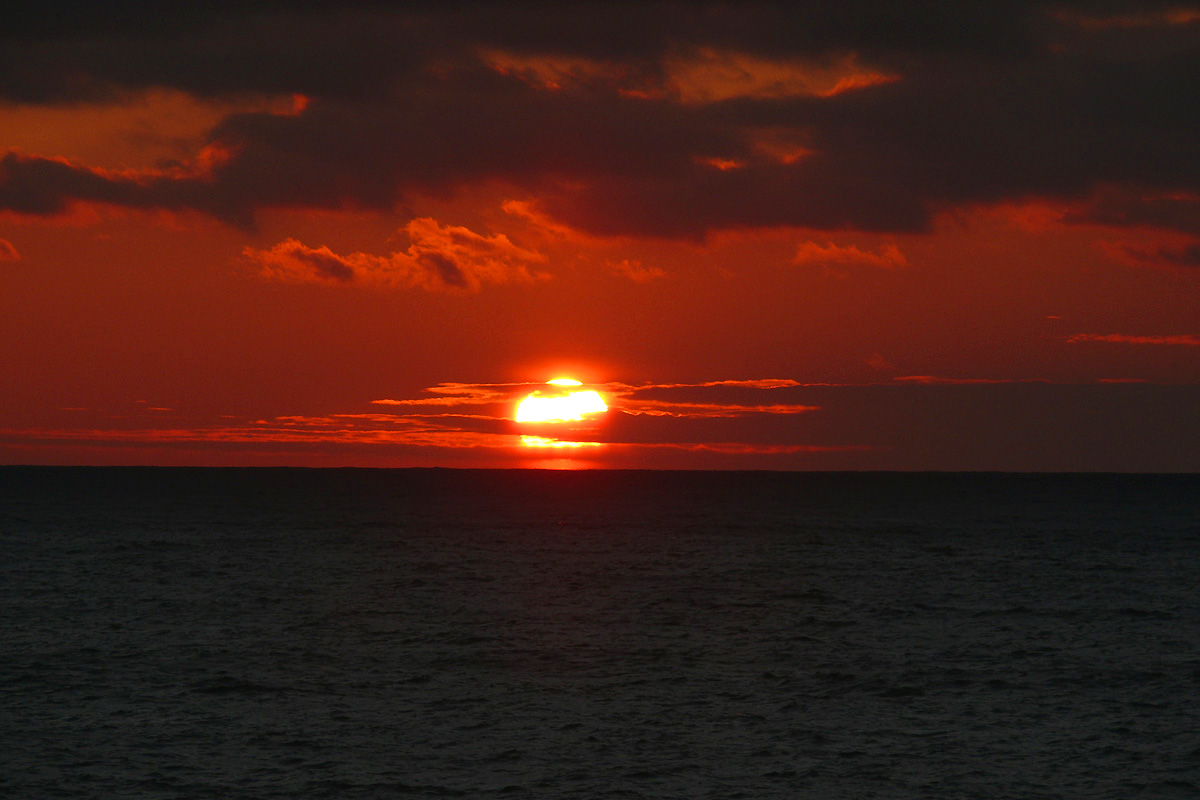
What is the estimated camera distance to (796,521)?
144 meters

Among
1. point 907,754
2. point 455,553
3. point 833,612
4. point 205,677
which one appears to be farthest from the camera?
point 455,553

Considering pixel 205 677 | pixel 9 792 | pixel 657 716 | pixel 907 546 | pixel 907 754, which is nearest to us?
pixel 9 792

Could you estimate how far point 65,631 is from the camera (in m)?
51.9

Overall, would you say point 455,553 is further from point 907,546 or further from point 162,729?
point 162,729

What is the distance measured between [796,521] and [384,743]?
11489cm

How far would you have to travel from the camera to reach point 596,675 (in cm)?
4272

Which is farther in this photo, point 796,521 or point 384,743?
point 796,521

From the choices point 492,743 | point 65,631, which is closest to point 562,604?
point 65,631

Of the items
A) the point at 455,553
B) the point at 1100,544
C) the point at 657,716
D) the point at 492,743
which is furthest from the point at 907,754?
the point at 1100,544

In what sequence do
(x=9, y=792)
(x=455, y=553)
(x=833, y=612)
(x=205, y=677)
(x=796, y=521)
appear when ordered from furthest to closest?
(x=796, y=521) → (x=455, y=553) → (x=833, y=612) → (x=205, y=677) → (x=9, y=792)

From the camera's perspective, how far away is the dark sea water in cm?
3028

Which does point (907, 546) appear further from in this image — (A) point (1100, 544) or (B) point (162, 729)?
(B) point (162, 729)

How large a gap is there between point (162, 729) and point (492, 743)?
9691 mm

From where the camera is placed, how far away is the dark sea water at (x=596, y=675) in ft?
99.3
